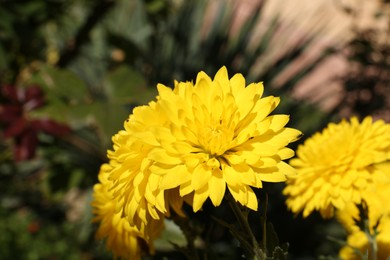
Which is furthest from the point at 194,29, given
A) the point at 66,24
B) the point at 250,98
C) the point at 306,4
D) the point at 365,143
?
the point at 306,4

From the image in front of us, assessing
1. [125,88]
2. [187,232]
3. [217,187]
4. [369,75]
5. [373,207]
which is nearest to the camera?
[217,187]

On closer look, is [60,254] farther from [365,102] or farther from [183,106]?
[183,106]

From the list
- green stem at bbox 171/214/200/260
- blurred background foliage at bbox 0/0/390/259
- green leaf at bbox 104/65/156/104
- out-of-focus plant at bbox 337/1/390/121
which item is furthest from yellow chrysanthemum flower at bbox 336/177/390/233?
out-of-focus plant at bbox 337/1/390/121

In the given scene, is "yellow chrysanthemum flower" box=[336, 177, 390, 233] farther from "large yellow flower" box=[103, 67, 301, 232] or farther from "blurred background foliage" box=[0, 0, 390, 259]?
"blurred background foliage" box=[0, 0, 390, 259]

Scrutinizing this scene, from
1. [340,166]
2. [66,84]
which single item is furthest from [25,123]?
[340,166]

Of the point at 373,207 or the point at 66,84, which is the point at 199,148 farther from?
the point at 66,84

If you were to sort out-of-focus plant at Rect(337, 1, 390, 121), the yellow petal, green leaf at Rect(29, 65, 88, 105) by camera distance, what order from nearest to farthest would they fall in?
the yellow petal < green leaf at Rect(29, 65, 88, 105) < out-of-focus plant at Rect(337, 1, 390, 121)

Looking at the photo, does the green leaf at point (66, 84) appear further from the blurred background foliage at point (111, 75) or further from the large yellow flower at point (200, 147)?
the large yellow flower at point (200, 147)
